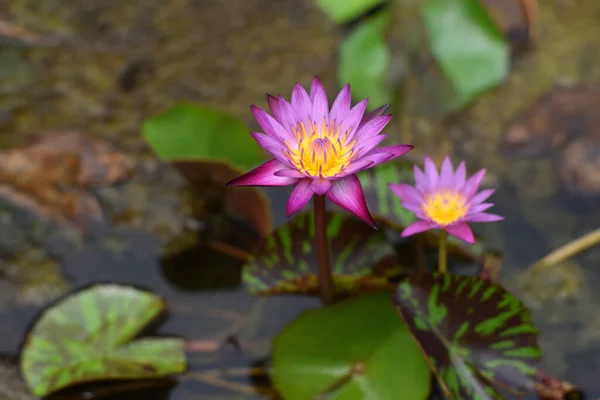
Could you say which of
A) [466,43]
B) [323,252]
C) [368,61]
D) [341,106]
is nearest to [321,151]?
[341,106]

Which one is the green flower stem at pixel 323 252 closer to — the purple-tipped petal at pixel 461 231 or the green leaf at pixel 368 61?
the purple-tipped petal at pixel 461 231

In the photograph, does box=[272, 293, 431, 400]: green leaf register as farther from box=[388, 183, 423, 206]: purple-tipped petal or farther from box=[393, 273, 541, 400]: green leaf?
box=[388, 183, 423, 206]: purple-tipped petal

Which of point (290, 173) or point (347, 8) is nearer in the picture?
point (290, 173)

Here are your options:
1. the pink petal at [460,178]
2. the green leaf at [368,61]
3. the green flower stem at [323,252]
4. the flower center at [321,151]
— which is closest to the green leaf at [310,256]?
the green flower stem at [323,252]

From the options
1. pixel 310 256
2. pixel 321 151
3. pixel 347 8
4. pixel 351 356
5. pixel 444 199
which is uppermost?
pixel 347 8

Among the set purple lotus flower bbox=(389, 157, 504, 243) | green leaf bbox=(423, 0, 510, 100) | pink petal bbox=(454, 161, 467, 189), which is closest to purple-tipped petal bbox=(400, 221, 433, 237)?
purple lotus flower bbox=(389, 157, 504, 243)

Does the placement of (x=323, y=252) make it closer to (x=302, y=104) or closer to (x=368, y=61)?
(x=302, y=104)
